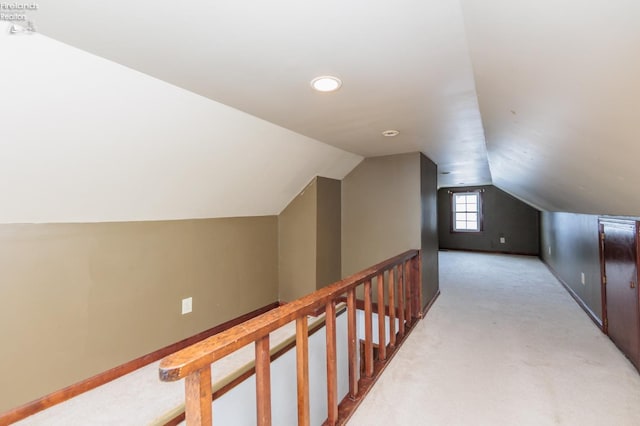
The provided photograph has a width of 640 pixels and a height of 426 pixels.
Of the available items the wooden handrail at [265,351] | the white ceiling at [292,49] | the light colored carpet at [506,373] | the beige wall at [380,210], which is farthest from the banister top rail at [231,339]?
the beige wall at [380,210]

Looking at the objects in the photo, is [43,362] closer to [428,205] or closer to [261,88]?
[261,88]

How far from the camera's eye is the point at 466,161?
386 cm

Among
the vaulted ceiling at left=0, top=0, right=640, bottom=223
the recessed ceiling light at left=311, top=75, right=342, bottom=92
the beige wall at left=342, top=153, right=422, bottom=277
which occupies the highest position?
the recessed ceiling light at left=311, top=75, right=342, bottom=92

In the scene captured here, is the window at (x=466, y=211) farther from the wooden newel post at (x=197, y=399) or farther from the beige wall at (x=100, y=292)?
the wooden newel post at (x=197, y=399)

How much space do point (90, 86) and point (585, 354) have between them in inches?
151

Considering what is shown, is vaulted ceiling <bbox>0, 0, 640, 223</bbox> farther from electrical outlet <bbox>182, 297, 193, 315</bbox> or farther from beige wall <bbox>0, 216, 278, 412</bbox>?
electrical outlet <bbox>182, 297, 193, 315</bbox>

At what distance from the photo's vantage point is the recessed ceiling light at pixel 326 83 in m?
1.51

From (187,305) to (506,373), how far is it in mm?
2683

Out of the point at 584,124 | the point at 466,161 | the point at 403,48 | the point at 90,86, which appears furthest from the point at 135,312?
the point at 466,161

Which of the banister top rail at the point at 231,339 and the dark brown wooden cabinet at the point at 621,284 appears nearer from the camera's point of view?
the banister top rail at the point at 231,339

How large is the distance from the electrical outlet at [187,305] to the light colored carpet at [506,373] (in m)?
1.80

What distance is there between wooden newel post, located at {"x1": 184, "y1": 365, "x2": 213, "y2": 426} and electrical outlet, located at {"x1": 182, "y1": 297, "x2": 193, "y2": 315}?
2.05 metres

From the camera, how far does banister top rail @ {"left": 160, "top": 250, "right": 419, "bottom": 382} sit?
0.77m

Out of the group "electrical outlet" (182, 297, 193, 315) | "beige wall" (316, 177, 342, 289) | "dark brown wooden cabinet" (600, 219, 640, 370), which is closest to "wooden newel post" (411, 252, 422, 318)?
"beige wall" (316, 177, 342, 289)
